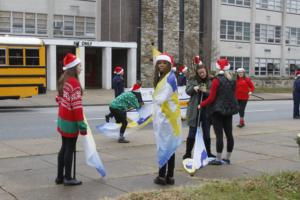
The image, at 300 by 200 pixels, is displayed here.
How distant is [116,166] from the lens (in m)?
8.73

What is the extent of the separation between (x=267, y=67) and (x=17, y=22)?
30.6 metres

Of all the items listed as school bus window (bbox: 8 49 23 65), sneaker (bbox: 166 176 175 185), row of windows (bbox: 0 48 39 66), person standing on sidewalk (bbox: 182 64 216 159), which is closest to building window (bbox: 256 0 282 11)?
row of windows (bbox: 0 48 39 66)

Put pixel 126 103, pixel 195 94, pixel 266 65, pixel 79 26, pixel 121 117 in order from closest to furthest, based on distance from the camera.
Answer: pixel 195 94 → pixel 121 117 → pixel 126 103 → pixel 79 26 → pixel 266 65

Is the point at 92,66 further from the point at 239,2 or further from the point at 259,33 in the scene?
the point at 259,33

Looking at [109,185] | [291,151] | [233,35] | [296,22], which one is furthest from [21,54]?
[296,22]

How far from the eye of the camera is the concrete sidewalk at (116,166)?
6.94 metres

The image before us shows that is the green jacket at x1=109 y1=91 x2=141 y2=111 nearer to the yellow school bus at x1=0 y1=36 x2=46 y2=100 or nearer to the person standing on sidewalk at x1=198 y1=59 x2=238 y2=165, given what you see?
the person standing on sidewalk at x1=198 y1=59 x2=238 y2=165

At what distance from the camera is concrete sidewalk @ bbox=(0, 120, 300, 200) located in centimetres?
694

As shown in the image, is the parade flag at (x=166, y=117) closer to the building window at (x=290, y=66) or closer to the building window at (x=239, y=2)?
the building window at (x=239, y=2)

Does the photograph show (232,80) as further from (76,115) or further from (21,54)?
(21,54)

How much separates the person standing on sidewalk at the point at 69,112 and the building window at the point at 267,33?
2104 inches

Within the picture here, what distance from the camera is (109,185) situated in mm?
7254

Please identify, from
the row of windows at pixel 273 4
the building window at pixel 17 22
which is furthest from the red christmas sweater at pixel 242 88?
the row of windows at pixel 273 4

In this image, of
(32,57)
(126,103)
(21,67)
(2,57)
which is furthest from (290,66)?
(126,103)
